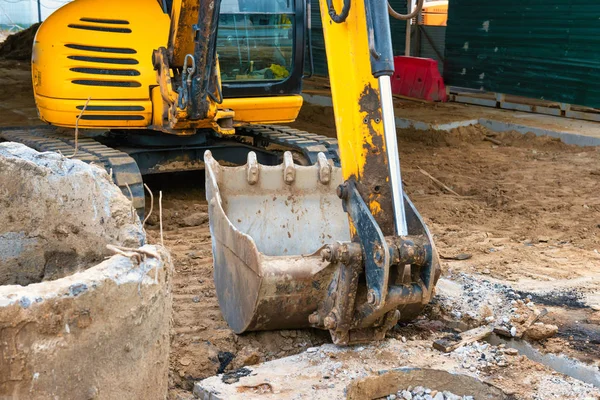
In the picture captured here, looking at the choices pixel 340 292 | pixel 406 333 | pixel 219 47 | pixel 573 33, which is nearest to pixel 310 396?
pixel 340 292

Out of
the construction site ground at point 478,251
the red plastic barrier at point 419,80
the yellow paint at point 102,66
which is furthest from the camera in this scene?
the red plastic barrier at point 419,80

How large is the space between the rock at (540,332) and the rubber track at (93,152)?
3.16 m

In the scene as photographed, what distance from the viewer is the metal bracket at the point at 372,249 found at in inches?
128

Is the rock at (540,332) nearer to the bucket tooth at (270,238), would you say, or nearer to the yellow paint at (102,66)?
the bucket tooth at (270,238)

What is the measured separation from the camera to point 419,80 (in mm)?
12797

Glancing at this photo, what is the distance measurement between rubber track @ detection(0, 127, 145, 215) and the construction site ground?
43 centimetres

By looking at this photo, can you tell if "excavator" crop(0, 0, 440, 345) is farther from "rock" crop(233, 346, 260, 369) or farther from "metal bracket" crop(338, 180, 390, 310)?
"rock" crop(233, 346, 260, 369)

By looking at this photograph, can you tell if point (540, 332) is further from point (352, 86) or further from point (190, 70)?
point (190, 70)

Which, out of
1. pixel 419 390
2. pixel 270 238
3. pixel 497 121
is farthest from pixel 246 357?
pixel 497 121

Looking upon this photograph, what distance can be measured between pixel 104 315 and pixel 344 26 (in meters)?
1.98

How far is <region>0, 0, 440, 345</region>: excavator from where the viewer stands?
348 centimetres

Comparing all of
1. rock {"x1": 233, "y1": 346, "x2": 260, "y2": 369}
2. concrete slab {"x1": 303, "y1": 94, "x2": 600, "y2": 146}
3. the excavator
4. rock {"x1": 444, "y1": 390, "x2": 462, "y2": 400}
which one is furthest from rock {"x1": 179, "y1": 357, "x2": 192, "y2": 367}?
concrete slab {"x1": 303, "y1": 94, "x2": 600, "y2": 146}

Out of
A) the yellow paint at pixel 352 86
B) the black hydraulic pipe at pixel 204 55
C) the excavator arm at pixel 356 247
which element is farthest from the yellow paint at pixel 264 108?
the yellow paint at pixel 352 86

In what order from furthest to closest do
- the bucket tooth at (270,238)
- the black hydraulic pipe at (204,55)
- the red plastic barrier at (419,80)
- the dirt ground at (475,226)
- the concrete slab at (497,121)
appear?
the red plastic barrier at (419,80), the concrete slab at (497,121), the black hydraulic pipe at (204,55), the dirt ground at (475,226), the bucket tooth at (270,238)
